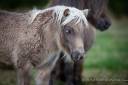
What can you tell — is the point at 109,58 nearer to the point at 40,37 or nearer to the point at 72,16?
the point at 40,37

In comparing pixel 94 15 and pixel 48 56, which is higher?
pixel 94 15

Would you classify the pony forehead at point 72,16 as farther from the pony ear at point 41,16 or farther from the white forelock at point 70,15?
the pony ear at point 41,16

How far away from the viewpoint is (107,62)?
13461 millimetres

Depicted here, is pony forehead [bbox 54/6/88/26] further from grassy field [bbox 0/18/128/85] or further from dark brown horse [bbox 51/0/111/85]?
grassy field [bbox 0/18/128/85]

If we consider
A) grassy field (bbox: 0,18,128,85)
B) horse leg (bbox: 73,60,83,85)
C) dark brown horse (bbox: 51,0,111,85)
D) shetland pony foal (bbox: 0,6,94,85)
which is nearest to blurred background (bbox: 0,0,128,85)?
grassy field (bbox: 0,18,128,85)

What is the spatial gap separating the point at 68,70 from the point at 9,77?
5.48 ft

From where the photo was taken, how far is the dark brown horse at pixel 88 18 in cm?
899

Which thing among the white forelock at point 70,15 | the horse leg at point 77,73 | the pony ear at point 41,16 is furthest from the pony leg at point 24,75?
the horse leg at point 77,73

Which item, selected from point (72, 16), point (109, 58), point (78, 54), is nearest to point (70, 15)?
point (72, 16)

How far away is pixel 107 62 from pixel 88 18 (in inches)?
168

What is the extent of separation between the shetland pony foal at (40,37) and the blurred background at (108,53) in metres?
1.26

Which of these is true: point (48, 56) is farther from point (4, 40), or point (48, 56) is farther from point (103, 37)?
→ point (103, 37)

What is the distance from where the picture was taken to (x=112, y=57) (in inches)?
559

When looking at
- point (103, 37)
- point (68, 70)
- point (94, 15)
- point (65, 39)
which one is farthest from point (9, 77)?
point (103, 37)
